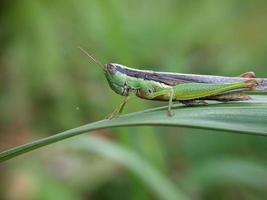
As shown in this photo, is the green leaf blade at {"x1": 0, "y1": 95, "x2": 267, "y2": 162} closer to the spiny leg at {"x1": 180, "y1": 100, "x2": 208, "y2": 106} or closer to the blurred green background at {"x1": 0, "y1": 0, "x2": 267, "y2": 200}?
the spiny leg at {"x1": 180, "y1": 100, "x2": 208, "y2": 106}

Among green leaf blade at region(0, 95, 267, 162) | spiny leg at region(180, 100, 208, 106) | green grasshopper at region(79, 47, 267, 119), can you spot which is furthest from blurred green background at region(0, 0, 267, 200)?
green leaf blade at region(0, 95, 267, 162)

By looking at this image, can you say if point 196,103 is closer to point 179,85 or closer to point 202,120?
point 179,85

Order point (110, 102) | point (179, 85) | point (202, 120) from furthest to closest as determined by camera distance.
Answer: point (110, 102)
point (179, 85)
point (202, 120)

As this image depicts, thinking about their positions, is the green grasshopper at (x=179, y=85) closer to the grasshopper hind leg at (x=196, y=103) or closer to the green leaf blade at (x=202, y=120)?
the grasshopper hind leg at (x=196, y=103)

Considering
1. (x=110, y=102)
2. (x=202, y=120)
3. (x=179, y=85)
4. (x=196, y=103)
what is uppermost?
(x=110, y=102)

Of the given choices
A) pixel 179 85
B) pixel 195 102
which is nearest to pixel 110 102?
pixel 179 85

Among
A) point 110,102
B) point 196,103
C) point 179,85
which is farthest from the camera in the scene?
point 110,102

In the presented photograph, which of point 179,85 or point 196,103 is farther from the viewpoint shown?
point 179,85
